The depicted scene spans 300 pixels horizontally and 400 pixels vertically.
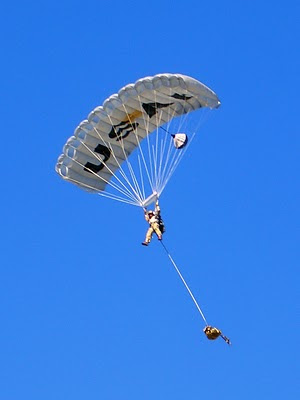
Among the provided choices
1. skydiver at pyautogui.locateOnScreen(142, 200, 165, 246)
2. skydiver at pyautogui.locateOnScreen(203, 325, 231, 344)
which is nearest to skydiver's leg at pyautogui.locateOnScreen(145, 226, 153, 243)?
skydiver at pyautogui.locateOnScreen(142, 200, 165, 246)

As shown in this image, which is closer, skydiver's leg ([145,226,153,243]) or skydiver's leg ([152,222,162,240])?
skydiver's leg ([152,222,162,240])

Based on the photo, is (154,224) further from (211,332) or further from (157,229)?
(211,332)

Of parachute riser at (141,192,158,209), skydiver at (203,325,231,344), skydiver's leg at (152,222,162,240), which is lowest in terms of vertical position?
skydiver at (203,325,231,344)

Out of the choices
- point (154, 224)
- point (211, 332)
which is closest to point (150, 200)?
point (154, 224)

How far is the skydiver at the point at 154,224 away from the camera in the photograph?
33494 millimetres

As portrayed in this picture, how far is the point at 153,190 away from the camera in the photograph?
34.1 meters

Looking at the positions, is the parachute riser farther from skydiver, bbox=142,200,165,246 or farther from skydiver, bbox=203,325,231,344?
skydiver, bbox=203,325,231,344

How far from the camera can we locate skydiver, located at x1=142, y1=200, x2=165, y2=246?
3349cm

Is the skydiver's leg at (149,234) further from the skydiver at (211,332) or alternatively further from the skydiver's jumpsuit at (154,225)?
the skydiver at (211,332)

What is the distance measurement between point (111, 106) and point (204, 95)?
2185mm

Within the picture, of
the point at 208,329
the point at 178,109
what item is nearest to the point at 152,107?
the point at 178,109

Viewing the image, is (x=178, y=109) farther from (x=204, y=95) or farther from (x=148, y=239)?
(x=148, y=239)

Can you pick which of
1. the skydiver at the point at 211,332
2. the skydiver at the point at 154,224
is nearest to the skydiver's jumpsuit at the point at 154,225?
the skydiver at the point at 154,224

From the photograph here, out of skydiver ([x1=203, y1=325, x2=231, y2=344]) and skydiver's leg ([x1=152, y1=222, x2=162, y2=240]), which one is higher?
skydiver's leg ([x1=152, y1=222, x2=162, y2=240])
